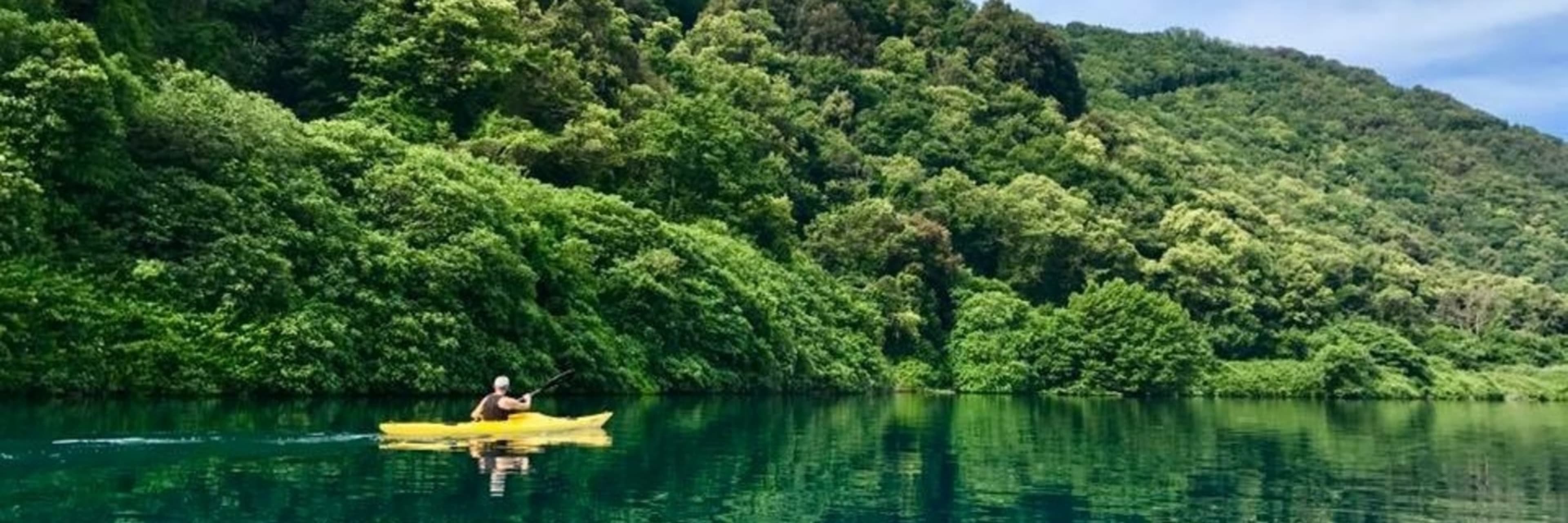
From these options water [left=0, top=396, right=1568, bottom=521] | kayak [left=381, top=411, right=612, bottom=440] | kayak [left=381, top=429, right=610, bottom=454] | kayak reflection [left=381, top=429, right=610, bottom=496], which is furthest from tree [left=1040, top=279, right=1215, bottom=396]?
kayak [left=381, top=429, right=610, bottom=454]

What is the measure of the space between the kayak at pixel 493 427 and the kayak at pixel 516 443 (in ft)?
0.26

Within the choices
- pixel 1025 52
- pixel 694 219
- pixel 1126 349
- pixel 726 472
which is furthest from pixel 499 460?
pixel 1025 52

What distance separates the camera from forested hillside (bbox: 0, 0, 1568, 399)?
36.6m

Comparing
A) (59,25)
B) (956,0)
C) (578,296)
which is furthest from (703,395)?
(956,0)

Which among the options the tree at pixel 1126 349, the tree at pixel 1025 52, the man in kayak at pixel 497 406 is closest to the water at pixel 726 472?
the man in kayak at pixel 497 406

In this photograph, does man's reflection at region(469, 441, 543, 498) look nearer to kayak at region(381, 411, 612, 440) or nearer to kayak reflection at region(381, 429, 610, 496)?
kayak reflection at region(381, 429, 610, 496)

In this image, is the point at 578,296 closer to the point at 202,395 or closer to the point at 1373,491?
the point at 202,395

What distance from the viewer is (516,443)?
1054 inches

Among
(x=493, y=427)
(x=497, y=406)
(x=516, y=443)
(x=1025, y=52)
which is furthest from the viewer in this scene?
(x=1025, y=52)

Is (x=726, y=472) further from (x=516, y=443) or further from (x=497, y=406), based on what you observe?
(x=497, y=406)

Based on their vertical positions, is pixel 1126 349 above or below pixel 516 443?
above

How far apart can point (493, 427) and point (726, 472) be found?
5105 mm

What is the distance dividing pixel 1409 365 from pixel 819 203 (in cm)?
3855

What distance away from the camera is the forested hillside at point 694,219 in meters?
36.6
